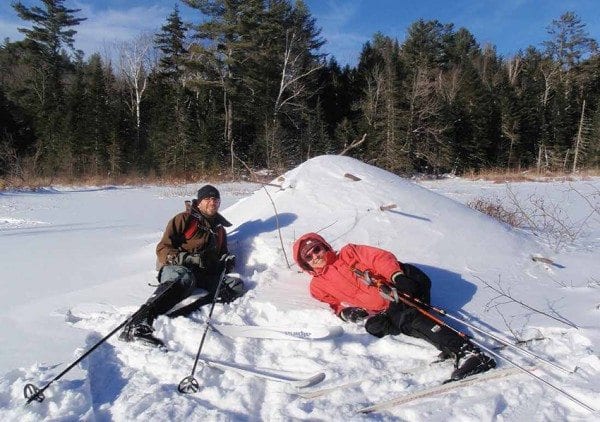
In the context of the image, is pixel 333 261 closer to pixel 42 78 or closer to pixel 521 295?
pixel 521 295

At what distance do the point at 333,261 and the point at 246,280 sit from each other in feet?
3.25

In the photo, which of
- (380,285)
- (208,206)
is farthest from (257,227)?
(380,285)

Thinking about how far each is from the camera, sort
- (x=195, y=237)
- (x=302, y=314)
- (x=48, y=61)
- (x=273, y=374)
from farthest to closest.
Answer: (x=48, y=61) < (x=195, y=237) < (x=302, y=314) < (x=273, y=374)

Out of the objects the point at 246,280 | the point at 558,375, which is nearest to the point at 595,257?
the point at 558,375

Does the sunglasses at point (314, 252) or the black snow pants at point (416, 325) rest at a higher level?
the sunglasses at point (314, 252)

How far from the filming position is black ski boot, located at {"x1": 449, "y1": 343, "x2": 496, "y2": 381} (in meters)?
2.62

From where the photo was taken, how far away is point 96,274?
4848mm

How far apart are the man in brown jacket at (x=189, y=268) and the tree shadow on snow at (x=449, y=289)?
1.79m

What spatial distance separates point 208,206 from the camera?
439cm

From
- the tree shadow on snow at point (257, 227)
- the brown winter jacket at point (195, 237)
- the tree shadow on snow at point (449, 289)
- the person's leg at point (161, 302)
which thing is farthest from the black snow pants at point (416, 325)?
the tree shadow on snow at point (257, 227)

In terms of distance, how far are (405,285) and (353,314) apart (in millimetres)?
474

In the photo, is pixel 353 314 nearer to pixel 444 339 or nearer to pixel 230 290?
pixel 444 339

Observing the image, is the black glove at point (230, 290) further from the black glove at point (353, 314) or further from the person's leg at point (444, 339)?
the person's leg at point (444, 339)

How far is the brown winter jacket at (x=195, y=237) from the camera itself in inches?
163
